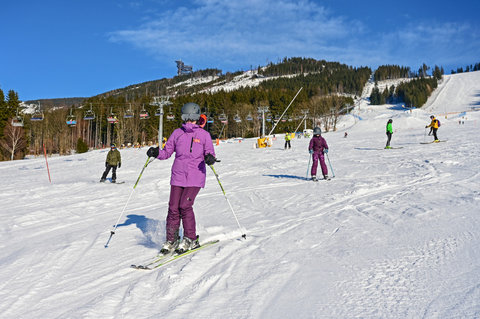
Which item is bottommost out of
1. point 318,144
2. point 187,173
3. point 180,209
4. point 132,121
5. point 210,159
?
point 180,209

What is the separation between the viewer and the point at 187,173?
161 inches

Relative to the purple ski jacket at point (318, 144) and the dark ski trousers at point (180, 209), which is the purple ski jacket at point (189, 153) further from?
the purple ski jacket at point (318, 144)

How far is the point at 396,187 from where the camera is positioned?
8031 mm

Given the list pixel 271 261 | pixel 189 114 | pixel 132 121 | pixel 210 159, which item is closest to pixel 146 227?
pixel 210 159

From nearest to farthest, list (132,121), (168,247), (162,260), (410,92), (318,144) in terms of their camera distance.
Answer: (162,260), (168,247), (318,144), (132,121), (410,92)

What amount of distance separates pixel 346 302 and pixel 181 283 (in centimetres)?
143

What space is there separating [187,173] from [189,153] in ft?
0.81

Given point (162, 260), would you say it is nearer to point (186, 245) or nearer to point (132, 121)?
point (186, 245)

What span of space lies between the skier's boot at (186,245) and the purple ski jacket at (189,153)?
0.67 metres

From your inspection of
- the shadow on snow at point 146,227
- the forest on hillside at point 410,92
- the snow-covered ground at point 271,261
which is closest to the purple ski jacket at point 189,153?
the snow-covered ground at point 271,261

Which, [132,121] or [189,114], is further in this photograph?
[132,121]

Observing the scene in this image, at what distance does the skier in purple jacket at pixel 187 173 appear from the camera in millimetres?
4098

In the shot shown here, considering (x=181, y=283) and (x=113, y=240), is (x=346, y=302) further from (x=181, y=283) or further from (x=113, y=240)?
(x=113, y=240)

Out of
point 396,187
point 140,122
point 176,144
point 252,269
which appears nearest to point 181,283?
point 252,269
